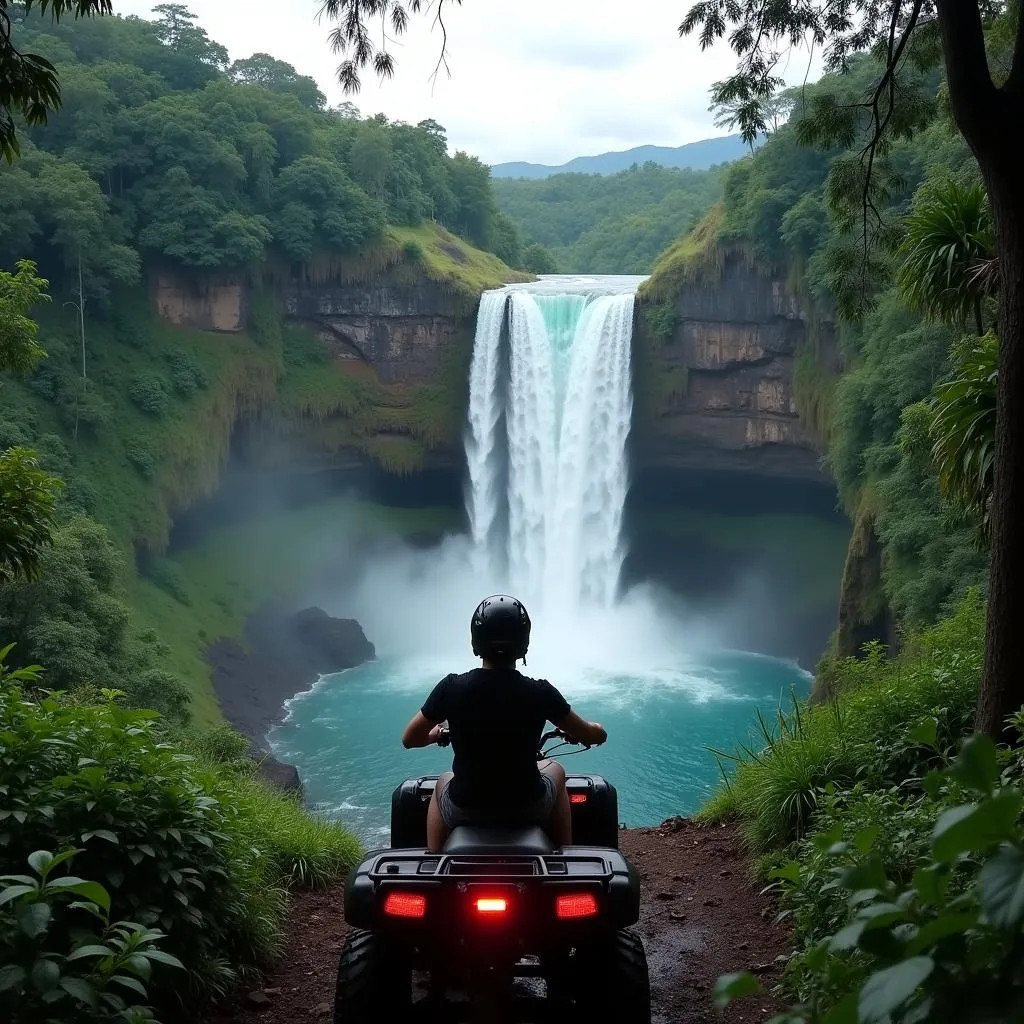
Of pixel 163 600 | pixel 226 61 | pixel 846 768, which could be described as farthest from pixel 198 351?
pixel 846 768

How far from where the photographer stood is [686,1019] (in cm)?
417

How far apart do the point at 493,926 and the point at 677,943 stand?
2607 millimetres

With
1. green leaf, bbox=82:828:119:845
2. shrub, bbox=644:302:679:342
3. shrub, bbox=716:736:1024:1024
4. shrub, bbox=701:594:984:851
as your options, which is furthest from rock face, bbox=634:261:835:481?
shrub, bbox=716:736:1024:1024

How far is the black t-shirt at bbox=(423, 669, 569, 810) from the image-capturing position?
11.0 feet

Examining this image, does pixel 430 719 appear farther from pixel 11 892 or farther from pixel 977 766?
pixel 977 766

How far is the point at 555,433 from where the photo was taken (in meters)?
29.3

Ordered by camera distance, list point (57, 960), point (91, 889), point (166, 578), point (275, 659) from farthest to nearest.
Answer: point (166, 578) → point (275, 659) → point (57, 960) → point (91, 889)

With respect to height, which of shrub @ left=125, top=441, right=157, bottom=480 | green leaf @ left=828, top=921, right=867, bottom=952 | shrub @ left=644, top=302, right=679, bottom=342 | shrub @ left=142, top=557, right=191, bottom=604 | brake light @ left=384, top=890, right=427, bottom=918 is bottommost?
shrub @ left=142, top=557, right=191, bottom=604

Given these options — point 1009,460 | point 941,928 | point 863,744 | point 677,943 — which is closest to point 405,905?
point 941,928

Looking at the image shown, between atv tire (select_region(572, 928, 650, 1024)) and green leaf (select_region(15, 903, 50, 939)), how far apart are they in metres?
1.74

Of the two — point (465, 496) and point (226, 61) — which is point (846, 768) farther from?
point (226, 61)

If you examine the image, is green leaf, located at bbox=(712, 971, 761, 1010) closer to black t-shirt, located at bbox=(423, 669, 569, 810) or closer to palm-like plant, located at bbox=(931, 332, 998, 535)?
black t-shirt, located at bbox=(423, 669, 569, 810)

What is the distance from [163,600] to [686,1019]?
79.6 ft

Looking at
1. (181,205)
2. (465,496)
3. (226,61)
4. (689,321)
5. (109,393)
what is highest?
(226,61)
